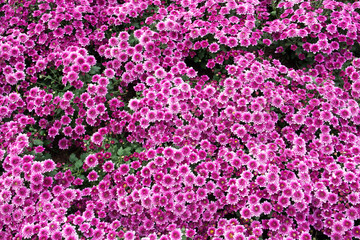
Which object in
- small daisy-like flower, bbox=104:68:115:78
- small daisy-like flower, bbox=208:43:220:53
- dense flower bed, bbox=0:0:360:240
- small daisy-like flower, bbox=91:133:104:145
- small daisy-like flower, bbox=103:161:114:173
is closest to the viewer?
dense flower bed, bbox=0:0:360:240

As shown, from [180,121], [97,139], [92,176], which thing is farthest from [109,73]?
[92,176]

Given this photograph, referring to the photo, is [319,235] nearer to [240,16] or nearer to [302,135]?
[302,135]

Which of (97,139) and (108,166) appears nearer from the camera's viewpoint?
(108,166)

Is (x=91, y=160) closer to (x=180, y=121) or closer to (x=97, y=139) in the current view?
(x=97, y=139)

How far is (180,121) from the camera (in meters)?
5.38

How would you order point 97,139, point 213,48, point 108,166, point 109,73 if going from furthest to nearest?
1. point 213,48
2. point 109,73
3. point 97,139
4. point 108,166

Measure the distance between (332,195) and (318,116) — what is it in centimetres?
150

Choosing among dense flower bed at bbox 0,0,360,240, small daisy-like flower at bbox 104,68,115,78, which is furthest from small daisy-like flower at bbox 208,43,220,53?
small daisy-like flower at bbox 104,68,115,78

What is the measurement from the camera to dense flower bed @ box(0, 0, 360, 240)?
15.2 feet

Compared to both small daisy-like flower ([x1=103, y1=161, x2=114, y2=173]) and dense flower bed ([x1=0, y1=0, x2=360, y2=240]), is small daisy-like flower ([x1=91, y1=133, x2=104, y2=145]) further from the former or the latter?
small daisy-like flower ([x1=103, y1=161, x2=114, y2=173])

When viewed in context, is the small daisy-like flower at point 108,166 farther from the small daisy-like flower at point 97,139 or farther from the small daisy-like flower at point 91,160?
the small daisy-like flower at point 97,139

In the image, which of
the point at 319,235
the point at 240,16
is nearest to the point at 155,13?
the point at 240,16

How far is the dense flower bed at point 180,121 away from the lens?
4621 mm

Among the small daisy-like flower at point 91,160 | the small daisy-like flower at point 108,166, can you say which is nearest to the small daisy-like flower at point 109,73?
the small daisy-like flower at point 91,160
